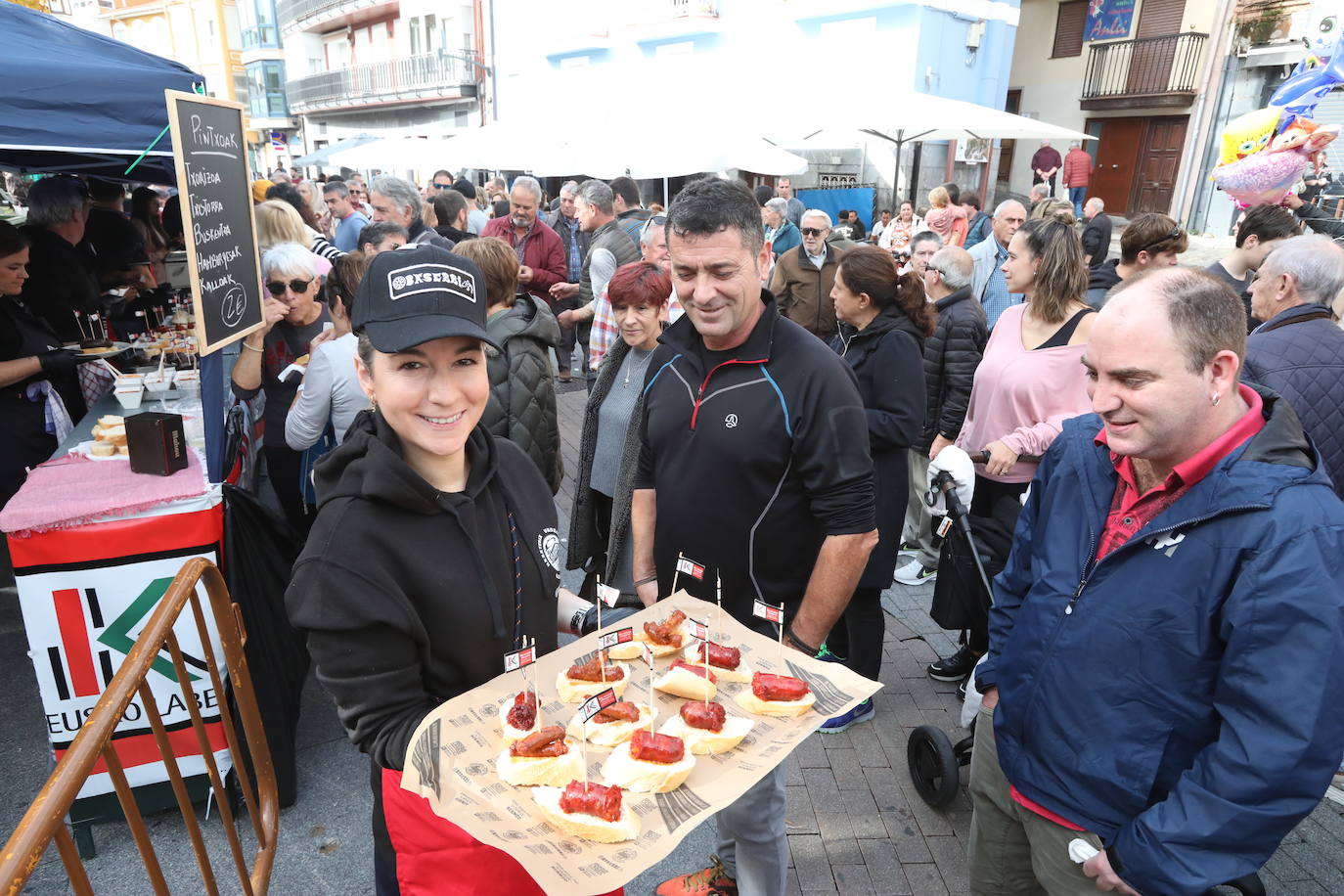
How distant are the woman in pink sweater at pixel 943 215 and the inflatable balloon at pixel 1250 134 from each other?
3488mm

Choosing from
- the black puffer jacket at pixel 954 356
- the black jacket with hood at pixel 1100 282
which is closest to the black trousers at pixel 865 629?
the black puffer jacket at pixel 954 356

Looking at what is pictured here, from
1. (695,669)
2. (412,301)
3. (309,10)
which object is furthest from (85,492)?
(309,10)

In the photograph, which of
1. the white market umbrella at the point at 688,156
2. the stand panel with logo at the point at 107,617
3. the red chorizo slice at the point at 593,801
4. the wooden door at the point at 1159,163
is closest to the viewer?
the red chorizo slice at the point at 593,801

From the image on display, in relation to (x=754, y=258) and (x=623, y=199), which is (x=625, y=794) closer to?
(x=754, y=258)

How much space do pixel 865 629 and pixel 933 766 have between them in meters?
0.67

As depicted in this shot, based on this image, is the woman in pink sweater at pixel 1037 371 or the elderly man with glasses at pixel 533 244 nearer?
the woman in pink sweater at pixel 1037 371

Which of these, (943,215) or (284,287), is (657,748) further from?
(943,215)

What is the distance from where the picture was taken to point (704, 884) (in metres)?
2.78

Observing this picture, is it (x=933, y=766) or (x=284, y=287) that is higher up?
(x=284, y=287)

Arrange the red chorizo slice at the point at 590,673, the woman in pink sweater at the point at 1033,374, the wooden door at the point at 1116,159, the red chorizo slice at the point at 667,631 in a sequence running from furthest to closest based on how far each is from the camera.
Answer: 1. the wooden door at the point at 1116,159
2. the woman in pink sweater at the point at 1033,374
3. the red chorizo slice at the point at 667,631
4. the red chorizo slice at the point at 590,673

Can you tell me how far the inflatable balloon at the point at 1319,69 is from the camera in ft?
21.9

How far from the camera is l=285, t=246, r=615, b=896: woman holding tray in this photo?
1626 millimetres

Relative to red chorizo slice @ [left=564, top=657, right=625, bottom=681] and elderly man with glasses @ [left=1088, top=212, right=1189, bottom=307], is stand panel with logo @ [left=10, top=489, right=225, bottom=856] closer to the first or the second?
red chorizo slice @ [left=564, top=657, right=625, bottom=681]

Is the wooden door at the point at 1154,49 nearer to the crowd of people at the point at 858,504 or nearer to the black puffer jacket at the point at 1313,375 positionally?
→ the crowd of people at the point at 858,504
